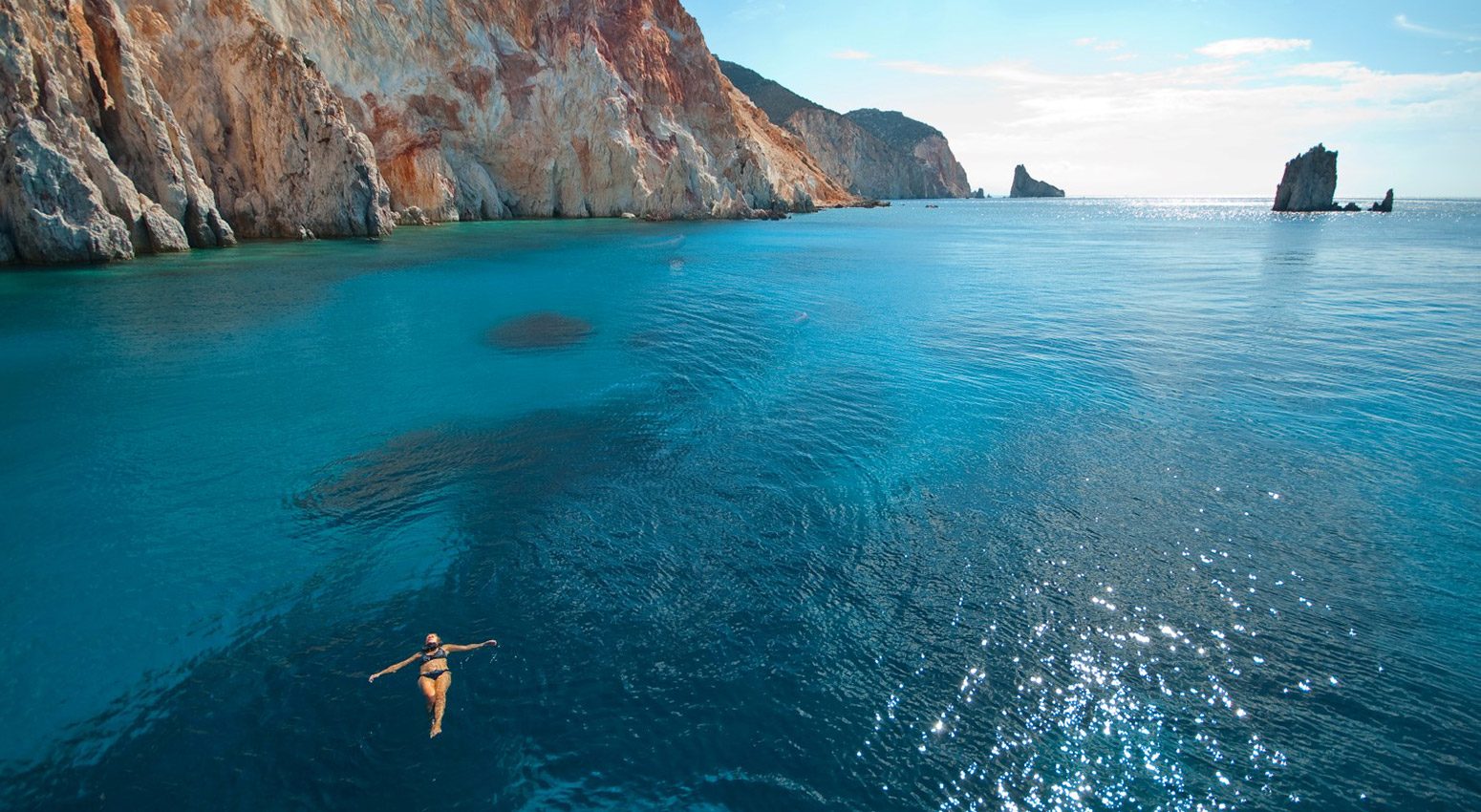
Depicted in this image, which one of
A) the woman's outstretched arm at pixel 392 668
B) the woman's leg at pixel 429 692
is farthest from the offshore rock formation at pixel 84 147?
the woman's leg at pixel 429 692

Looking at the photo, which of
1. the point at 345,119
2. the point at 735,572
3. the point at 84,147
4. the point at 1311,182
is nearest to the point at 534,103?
the point at 345,119

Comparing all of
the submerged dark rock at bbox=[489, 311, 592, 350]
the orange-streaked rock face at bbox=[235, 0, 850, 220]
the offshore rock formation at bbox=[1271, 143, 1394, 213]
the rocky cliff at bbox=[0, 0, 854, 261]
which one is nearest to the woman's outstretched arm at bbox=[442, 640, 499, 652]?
the submerged dark rock at bbox=[489, 311, 592, 350]

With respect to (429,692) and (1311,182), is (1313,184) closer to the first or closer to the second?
(1311,182)

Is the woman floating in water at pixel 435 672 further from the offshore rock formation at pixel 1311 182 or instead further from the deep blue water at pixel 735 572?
the offshore rock formation at pixel 1311 182

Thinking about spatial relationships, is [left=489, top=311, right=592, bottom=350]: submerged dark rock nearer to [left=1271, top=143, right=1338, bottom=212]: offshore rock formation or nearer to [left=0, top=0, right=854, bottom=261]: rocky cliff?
[left=0, top=0, right=854, bottom=261]: rocky cliff

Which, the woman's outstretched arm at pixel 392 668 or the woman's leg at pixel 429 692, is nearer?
the woman's leg at pixel 429 692

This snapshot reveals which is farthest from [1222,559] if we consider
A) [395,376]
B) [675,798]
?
[395,376]

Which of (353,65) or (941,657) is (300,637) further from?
(353,65)
